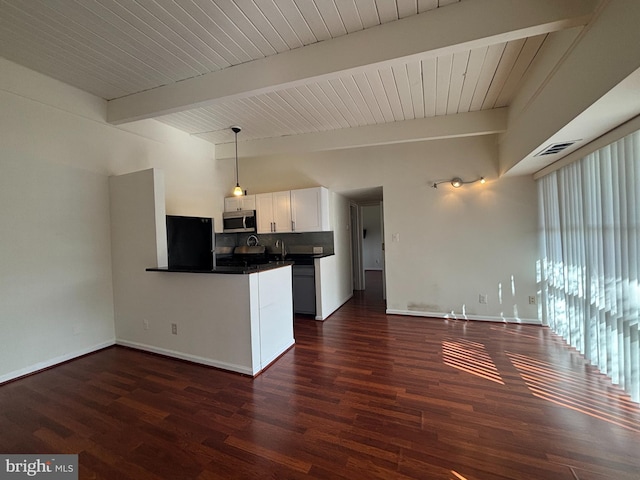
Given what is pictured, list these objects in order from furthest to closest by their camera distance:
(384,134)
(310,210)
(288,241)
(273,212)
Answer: (288,241), (273,212), (310,210), (384,134)

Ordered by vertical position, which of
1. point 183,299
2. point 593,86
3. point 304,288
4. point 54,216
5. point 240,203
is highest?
point 593,86

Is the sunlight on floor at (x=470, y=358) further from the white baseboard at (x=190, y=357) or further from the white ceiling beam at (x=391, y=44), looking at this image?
the white ceiling beam at (x=391, y=44)

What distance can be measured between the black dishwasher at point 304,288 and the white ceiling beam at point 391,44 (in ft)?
8.53

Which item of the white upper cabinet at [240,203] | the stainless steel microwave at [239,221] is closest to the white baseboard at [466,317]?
the stainless steel microwave at [239,221]

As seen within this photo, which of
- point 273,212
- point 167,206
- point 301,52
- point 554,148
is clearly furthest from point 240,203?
point 554,148

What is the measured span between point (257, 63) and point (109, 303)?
335 centimetres

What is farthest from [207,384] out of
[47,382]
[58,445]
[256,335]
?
[47,382]

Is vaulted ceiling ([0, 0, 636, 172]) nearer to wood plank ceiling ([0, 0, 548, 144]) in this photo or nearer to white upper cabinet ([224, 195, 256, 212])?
wood plank ceiling ([0, 0, 548, 144])

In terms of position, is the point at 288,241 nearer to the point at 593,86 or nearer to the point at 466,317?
the point at 466,317

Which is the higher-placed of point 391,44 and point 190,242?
point 391,44

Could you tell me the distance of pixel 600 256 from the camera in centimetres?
225

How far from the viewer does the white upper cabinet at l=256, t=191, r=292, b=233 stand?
177 inches

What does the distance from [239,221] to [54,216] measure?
2.50 m

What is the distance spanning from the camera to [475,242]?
382 centimetres
